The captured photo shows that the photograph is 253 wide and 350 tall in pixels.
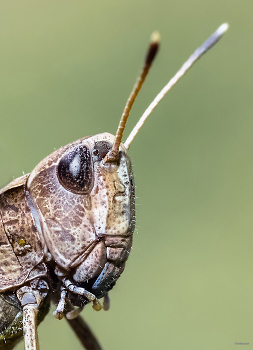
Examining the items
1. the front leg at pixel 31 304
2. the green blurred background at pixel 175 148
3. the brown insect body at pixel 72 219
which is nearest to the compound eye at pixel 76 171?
the brown insect body at pixel 72 219

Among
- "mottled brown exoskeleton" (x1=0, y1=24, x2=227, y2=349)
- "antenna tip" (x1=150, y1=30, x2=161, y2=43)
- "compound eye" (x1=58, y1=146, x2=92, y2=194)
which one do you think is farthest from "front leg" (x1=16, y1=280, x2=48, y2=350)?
"antenna tip" (x1=150, y1=30, x2=161, y2=43)

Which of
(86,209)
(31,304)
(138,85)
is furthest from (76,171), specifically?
(31,304)

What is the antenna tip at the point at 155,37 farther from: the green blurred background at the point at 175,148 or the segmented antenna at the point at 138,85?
the green blurred background at the point at 175,148

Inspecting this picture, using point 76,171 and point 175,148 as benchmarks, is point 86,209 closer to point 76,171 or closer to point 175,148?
point 76,171

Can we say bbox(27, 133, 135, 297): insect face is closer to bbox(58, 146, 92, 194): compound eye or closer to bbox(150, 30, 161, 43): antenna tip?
bbox(58, 146, 92, 194): compound eye

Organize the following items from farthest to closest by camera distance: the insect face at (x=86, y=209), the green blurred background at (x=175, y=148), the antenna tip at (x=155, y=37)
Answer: the green blurred background at (x=175, y=148) → the insect face at (x=86, y=209) → the antenna tip at (x=155, y=37)

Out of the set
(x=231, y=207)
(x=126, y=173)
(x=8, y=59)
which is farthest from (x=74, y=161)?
(x=8, y=59)

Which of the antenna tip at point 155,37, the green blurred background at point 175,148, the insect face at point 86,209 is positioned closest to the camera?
the antenna tip at point 155,37

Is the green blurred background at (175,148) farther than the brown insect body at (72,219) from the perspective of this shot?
Yes

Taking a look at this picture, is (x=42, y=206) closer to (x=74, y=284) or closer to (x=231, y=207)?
(x=74, y=284)
